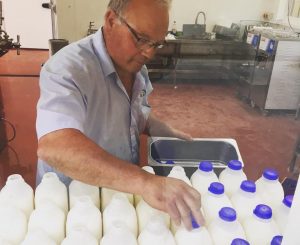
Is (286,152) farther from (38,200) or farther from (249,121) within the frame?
(38,200)

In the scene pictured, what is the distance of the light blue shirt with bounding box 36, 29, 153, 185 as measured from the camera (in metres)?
0.90

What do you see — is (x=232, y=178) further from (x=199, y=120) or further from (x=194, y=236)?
(x=199, y=120)

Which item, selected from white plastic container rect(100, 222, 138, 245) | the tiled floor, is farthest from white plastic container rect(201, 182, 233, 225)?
the tiled floor

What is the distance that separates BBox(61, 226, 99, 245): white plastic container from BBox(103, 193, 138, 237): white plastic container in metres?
0.06

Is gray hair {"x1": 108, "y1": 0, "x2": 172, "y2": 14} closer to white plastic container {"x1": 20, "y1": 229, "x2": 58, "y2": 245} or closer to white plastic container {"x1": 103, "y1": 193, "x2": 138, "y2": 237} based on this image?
white plastic container {"x1": 103, "y1": 193, "x2": 138, "y2": 237}

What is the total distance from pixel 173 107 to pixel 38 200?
3.36 metres

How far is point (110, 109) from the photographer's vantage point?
1.17 metres

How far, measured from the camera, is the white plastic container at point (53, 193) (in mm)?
806

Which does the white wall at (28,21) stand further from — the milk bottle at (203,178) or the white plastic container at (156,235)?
the white plastic container at (156,235)

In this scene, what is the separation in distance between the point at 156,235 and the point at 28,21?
6327 millimetres

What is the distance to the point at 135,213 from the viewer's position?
2.58 feet

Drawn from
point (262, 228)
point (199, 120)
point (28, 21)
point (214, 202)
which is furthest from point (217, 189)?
point (28, 21)

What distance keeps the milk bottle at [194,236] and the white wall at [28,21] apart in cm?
620

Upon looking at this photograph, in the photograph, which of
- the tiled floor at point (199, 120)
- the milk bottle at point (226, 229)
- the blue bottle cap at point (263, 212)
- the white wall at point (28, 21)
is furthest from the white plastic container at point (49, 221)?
the white wall at point (28, 21)
